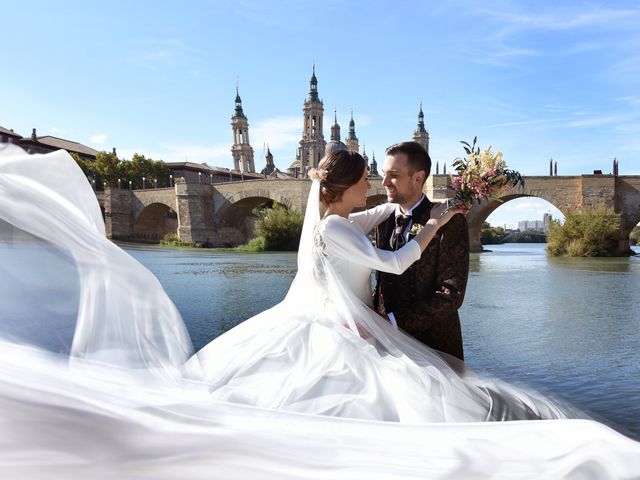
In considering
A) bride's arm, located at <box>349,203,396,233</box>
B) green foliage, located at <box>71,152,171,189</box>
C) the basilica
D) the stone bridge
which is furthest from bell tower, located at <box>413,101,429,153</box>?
bride's arm, located at <box>349,203,396,233</box>

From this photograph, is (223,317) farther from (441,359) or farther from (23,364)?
(23,364)

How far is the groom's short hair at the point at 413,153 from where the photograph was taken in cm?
293

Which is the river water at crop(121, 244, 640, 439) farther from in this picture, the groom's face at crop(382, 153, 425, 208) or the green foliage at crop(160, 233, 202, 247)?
the green foliage at crop(160, 233, 202, 247)

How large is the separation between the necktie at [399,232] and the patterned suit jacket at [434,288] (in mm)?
60

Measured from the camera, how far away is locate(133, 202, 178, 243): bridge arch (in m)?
56.6

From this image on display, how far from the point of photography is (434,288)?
9.84 feet

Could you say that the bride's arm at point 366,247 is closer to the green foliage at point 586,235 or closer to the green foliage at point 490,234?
the green foliage at point 586,235

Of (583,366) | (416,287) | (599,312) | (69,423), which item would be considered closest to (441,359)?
(416,287)

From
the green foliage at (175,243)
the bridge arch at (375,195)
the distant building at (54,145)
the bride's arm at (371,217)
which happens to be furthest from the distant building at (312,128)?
the bride's arm at (371,217)

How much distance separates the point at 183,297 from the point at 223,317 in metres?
2.89

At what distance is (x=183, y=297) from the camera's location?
11.1 m

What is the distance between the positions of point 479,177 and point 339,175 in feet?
2.50

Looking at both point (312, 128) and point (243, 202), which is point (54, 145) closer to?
point (243, 202)

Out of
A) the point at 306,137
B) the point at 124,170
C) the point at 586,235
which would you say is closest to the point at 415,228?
the point at 586,235
